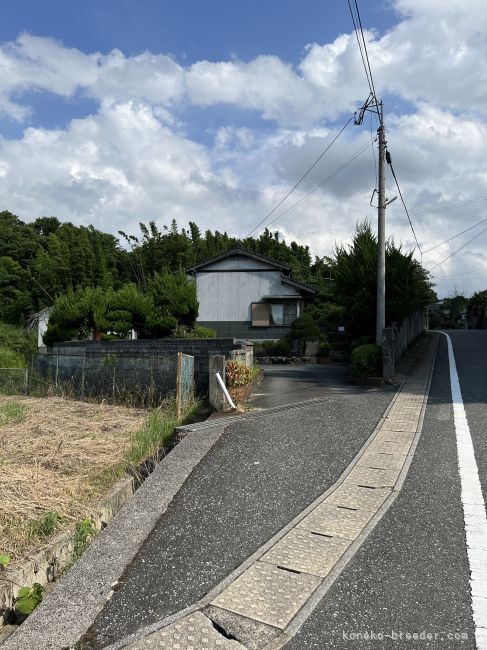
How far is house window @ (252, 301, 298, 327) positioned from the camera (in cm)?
2462

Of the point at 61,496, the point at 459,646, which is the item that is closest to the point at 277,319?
the point at 61,496

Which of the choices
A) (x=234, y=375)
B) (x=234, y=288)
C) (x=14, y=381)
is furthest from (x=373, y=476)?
(x=234, y=288)

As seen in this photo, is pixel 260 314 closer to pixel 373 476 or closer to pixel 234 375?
pixel 234 375

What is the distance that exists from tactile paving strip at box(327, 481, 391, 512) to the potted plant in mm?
14950

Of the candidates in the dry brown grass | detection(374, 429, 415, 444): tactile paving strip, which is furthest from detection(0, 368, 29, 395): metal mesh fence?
detection(374, 429, 415, 444): tactile paving strip

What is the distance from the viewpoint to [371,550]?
3.47 meters

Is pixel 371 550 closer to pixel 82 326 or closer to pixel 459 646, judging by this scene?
pixel 459 646

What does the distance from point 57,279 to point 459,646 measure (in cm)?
3108

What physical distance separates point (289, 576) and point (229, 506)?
51.5 inches

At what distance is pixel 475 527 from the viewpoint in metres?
3.78

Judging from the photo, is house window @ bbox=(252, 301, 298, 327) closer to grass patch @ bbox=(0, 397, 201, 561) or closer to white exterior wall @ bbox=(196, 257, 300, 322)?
Result: white exterior wall @ bbox=(196, 257, 300, 322)

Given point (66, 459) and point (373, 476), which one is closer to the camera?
point (373, 476)

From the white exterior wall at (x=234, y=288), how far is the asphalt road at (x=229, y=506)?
17.3 m

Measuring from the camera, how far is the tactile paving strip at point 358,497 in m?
4.29
